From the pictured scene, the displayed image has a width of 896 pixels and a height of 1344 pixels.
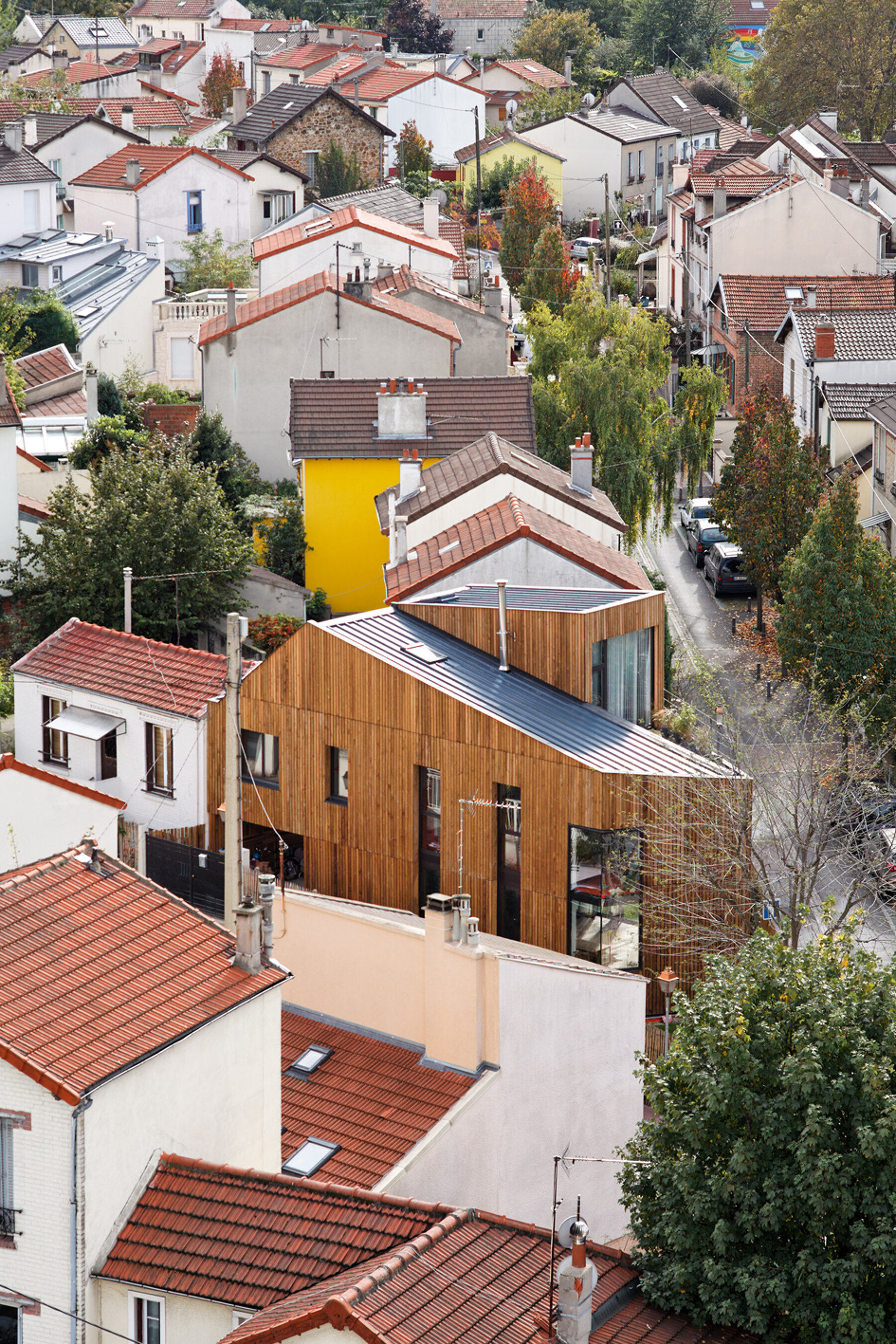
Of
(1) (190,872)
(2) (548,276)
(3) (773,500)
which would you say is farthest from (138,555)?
(2) (548,276)

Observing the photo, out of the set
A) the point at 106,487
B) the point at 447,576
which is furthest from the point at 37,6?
the point at 447,576

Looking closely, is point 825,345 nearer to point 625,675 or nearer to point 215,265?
point 215,265

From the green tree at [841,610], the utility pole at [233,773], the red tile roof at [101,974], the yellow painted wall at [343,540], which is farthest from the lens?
the yellow painted wall at [343,540]

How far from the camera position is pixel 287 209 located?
262ft

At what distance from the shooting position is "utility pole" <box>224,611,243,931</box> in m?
22.2

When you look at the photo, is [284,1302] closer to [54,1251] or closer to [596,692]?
[54,1251]

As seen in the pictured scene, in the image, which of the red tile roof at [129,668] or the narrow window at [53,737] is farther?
the narrow window at [53,737]

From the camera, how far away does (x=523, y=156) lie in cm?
9512

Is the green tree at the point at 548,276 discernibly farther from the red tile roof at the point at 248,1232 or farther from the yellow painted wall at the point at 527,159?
the red tile roof at the point at 248,1232

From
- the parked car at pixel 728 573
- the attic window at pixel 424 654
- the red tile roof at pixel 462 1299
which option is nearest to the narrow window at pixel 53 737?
the attic window at pixel 424 654

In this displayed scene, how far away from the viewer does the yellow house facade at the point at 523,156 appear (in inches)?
3735

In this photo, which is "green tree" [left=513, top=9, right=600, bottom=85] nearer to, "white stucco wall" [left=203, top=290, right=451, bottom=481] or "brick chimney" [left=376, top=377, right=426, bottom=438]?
"white stucco wall" [left=203, top=290, right=451, bottom=481]

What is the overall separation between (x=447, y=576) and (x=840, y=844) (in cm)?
840

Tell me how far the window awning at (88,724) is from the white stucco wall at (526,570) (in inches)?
247
